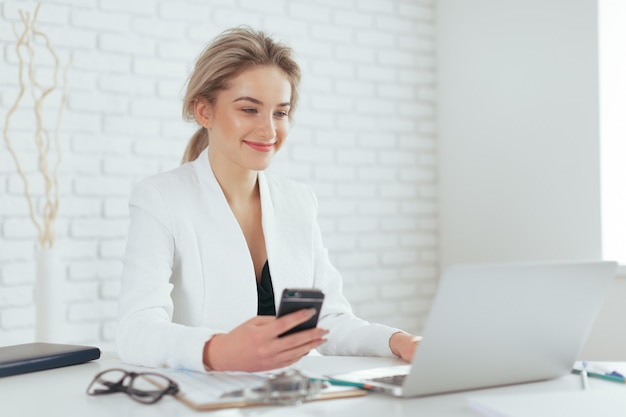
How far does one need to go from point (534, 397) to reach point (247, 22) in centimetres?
276

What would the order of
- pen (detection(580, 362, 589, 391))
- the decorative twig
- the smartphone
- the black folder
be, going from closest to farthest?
the smartphone, pen (detection(580, 362, 589, 391)), the black folder, the decorative twig

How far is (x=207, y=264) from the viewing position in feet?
6.33

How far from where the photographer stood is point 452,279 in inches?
44.3

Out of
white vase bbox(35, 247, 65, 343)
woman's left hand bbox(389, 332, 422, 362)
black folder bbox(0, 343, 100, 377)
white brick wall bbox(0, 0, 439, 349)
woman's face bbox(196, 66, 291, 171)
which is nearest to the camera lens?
black folder bbox(0, 343, 100, 377)

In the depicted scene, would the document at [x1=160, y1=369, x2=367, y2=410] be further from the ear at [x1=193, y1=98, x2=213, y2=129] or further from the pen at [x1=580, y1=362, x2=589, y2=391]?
the ear at [x1=193, y1=98, x2=213, y2=129]

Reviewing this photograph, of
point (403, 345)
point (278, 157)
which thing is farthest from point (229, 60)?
point (278, 157)

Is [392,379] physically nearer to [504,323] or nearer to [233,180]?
[504,323]

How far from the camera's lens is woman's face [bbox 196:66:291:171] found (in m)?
2.03

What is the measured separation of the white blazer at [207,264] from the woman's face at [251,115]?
10 cm

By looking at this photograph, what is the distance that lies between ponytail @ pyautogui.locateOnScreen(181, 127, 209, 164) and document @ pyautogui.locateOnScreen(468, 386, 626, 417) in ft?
4.31

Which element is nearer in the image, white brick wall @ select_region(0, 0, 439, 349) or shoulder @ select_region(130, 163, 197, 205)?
shoulder @ select_region(130, 163, 197, 205)

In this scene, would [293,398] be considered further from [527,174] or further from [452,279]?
[527,174]

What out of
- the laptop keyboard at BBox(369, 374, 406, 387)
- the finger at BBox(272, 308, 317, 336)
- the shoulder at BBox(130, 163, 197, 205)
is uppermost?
the shoulder at BBox(130, 163, 197, 205)

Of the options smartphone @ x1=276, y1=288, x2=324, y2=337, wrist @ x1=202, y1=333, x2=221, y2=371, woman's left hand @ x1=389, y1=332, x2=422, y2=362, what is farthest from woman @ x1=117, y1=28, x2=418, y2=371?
smartphone @ x1=276, y1=288, x2=324, y2=337
